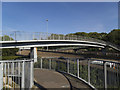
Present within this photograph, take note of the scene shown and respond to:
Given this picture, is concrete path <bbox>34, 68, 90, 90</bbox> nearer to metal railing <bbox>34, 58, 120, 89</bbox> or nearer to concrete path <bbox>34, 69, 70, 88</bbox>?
concrete path <bbox>34, 69, 70, 88</bbox>

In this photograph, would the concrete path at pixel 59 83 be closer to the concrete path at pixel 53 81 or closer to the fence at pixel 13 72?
the concrete path at pixel 53 81

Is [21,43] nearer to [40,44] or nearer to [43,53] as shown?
[40,44]

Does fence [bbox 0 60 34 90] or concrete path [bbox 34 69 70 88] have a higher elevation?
fence [bbox 0 60 34 90]

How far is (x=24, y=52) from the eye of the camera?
4291cm

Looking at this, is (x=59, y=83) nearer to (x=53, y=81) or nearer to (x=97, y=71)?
(x=53, y=81)

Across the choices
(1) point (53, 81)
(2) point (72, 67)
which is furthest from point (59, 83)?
(2) point (72, 67)

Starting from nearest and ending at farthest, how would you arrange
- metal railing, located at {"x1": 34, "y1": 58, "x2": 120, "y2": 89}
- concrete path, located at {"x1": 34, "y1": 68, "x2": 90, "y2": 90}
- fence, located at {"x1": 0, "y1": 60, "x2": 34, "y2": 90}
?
metal railing, located at {"x1": 34, "y1": 58, "x2": 120, "y2": 89} < fence, located at {"x1": 0, "y1": 60, "x2": 34, "y2": 90} < concrete path, located at {"x1": 34, "y1": 68, "x2": 90, "y2": 90}

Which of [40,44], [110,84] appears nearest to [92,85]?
[110,84]

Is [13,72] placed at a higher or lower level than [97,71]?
higher

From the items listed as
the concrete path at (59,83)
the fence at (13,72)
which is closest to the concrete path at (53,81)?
the concrete path at (59,83)

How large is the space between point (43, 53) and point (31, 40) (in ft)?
49.3

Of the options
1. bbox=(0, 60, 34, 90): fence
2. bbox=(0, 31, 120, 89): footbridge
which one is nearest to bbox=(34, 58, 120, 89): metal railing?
bbox=(0, 31, 120, 89): footbridge

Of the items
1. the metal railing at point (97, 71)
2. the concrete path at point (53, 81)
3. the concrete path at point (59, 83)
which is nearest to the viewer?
the metal railing at point (97, 71)

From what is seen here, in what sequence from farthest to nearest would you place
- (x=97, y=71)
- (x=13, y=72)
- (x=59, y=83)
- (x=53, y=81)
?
(x=53, y=81), (x=59, y=83), (x=97, y=71), (x=13, y=72)
